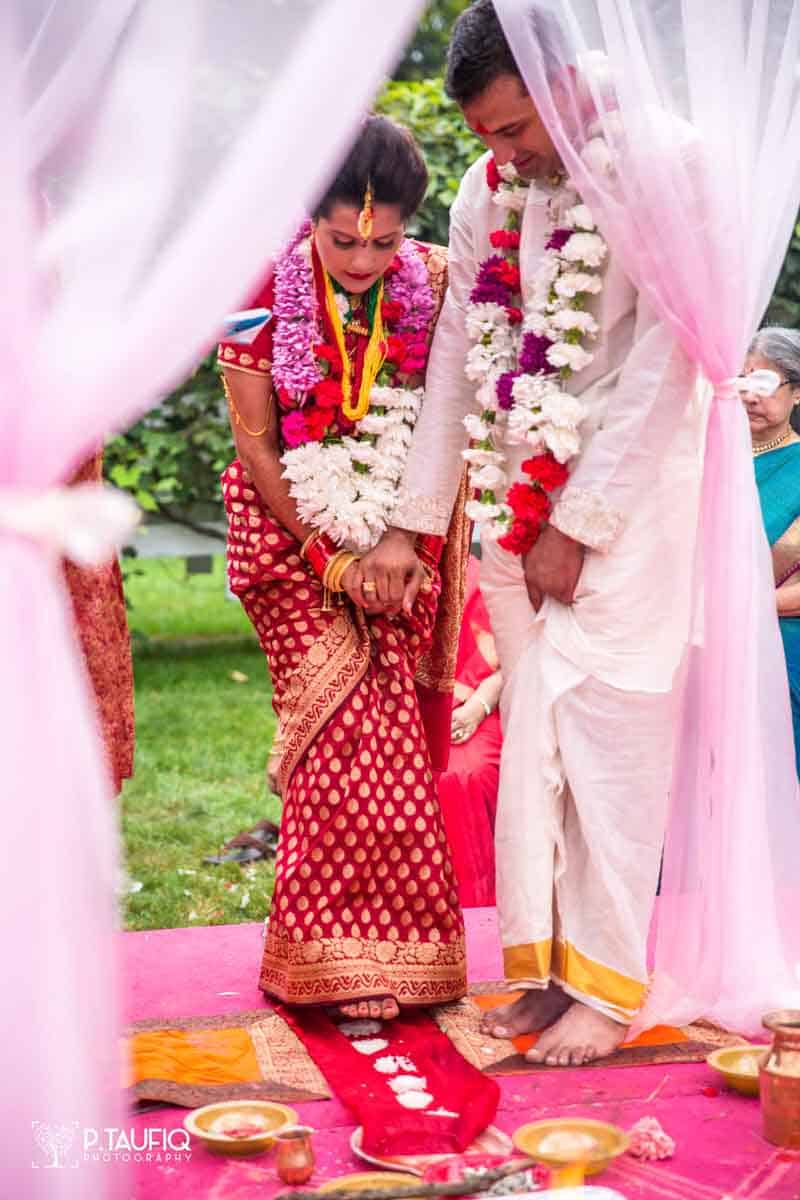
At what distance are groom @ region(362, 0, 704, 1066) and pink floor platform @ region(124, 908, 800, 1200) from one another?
0.17m

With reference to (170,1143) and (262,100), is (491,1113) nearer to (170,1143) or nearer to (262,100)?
(170,1143)

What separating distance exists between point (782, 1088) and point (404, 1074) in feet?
2.62

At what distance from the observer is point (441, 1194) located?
250 cm

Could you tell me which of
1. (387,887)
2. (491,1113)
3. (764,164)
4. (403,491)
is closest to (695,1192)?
(491,1113)

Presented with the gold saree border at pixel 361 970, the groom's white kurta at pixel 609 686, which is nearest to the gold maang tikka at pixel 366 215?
the groom's white kurta at pixel 609 686

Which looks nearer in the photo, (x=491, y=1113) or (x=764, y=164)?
(x=491, y=1113)

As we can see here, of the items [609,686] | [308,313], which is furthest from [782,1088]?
[308,313]

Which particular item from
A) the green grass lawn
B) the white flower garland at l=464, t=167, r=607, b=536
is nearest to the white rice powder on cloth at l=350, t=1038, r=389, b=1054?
the white flower garland at l=464, t=167, r=607, b=536

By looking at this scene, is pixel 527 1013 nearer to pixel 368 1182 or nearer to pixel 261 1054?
pixel 261 1054

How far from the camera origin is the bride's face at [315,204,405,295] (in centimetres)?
356

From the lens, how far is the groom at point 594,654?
3395mm

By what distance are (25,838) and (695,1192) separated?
1.29 m

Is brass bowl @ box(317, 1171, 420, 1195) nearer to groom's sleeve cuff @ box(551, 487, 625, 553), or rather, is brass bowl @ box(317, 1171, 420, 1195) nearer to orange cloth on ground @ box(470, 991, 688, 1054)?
orange cloth on ground @ box(470, 991, 688, 1054)

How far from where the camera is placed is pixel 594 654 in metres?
3.46
